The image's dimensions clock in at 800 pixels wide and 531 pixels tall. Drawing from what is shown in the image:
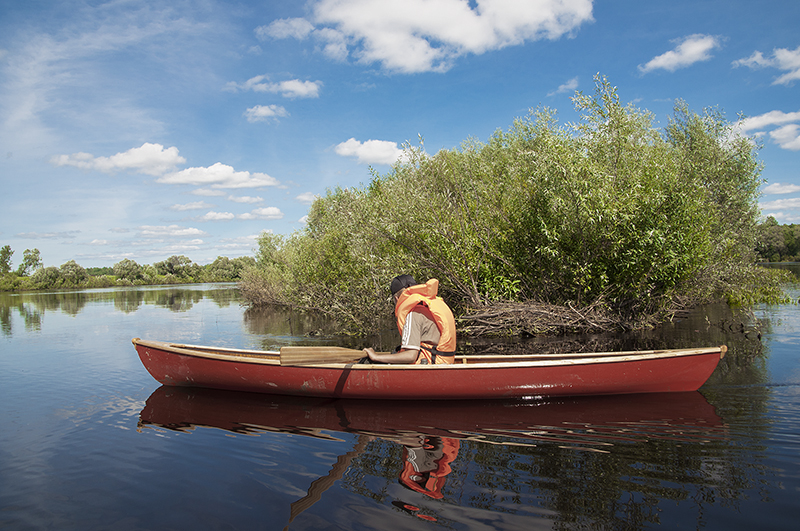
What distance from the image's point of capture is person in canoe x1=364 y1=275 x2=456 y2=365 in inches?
254

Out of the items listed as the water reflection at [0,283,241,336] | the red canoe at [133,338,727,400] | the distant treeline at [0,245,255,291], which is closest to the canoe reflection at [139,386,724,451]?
the red canoe at [133,338,727,400]

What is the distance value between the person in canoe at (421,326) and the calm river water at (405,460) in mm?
776

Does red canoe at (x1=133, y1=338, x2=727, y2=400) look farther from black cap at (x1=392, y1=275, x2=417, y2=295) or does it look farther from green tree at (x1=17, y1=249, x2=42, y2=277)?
green tree at (x1=17, y1=249, x2=42, y2=277)

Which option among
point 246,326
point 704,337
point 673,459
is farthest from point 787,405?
point 246,326

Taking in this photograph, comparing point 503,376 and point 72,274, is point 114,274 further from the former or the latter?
point 503,376

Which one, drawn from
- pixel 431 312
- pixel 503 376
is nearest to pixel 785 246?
pixel 503 376

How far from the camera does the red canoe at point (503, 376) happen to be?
6.34 m

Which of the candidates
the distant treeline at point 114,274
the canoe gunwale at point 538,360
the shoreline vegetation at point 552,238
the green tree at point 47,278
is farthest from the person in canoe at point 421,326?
the green tree at point 47,278

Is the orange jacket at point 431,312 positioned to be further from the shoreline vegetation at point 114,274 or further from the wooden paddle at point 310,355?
the shoreline vegetation at point 114,274

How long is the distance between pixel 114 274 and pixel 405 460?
3317 inches

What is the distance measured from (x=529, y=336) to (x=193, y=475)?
10.1m

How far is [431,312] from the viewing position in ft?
21.4

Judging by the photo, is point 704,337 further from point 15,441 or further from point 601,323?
point 15,441

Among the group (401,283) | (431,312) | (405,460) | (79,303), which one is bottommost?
(405,460)
